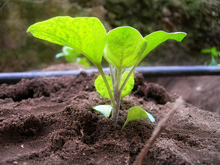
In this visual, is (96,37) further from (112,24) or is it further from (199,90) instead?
(112,24)

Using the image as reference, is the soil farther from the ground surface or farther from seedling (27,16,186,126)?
the ground surface

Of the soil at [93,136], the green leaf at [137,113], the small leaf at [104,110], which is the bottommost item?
the soil at [93,136]

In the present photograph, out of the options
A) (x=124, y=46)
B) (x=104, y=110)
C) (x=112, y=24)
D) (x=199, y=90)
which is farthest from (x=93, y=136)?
(x=112, y=24)

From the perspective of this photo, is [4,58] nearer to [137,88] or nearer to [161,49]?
[137,88]

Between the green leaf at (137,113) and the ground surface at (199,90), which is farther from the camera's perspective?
the ground surface at (199,90)

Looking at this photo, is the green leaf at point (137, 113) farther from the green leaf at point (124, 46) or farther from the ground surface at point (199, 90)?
the ground surface at point (199, 90)

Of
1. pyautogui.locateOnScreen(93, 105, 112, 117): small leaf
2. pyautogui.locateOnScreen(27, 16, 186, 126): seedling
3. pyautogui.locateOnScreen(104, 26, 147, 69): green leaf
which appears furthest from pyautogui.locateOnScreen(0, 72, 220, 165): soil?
pyautogui.locateOnScreen(104, 26, 147, 69): green leaf

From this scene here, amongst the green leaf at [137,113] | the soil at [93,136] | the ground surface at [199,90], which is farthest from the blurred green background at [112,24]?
the green leaf at [137,113]
